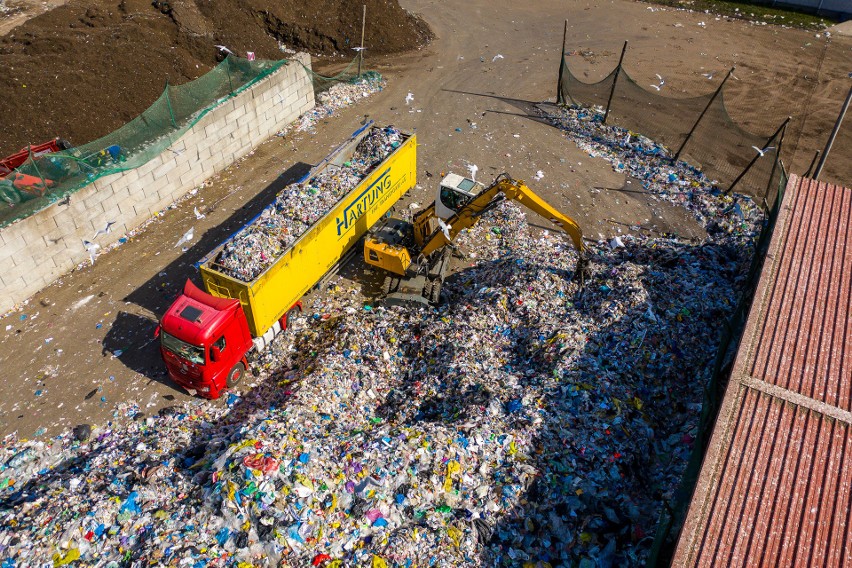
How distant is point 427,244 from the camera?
13055 millimetres

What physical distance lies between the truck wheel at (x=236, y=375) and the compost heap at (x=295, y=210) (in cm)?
192

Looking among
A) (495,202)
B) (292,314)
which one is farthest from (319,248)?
(495,202)

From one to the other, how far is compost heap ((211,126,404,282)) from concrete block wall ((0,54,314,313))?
4.74m

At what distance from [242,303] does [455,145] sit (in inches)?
418

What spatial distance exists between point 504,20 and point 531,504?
2594 cm

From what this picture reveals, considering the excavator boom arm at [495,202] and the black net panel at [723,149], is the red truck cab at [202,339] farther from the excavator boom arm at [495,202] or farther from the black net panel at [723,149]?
the black net panel at [723,149]

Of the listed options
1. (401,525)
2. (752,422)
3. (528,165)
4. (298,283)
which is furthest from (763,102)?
(401,525)

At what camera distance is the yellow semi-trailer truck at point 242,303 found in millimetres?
10500

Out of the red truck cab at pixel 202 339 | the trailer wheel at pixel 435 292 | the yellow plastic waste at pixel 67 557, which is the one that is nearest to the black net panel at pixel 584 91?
the trailer wheel at pixel 435 292

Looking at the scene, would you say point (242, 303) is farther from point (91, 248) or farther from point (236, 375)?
point (91, 248)

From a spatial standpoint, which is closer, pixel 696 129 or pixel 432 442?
pixel 432 442

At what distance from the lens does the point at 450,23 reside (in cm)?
2753

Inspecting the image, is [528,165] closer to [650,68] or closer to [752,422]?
[650,68]

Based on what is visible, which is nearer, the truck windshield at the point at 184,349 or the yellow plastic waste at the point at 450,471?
the yellow plastic waste at the point at 450,471
